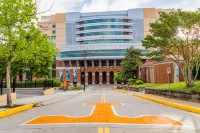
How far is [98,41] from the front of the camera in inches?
4646

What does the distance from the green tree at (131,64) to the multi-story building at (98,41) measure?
3306cm

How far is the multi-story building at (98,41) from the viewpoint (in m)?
113

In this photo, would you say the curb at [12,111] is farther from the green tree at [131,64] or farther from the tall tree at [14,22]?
the green tree at [131,64]

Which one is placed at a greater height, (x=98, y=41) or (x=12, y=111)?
(x=98, y=41)

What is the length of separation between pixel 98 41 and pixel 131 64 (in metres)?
42.7

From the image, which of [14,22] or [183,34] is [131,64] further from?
[14,22]

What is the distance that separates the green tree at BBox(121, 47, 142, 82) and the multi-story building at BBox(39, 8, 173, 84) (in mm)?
33062

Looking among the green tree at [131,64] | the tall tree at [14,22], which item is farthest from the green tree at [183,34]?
the green tree at [131,64]

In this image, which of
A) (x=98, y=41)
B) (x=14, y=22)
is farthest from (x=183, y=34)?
(x=98, y=41)

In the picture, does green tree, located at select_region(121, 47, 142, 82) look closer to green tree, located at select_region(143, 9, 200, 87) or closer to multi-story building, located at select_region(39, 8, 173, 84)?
multi-story building, located at select_region(39, 8, 173, 84)

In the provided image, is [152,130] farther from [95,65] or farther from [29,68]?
[95,65]

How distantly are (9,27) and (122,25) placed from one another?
10649 cm

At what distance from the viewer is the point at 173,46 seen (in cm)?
2614

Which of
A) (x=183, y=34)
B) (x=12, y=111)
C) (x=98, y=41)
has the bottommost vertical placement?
(x=12, y=111)
